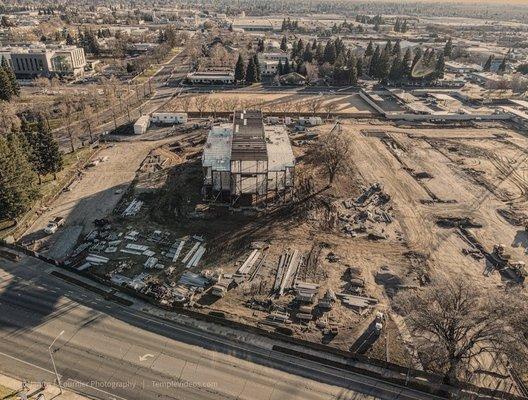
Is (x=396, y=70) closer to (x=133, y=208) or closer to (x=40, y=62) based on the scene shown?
(x=133, y=208)

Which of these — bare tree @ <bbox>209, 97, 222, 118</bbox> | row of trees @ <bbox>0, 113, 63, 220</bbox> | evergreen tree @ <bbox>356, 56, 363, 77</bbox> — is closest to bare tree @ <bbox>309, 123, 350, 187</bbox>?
bare tree @ <bbox>209, 97, 222, 118</bbox>

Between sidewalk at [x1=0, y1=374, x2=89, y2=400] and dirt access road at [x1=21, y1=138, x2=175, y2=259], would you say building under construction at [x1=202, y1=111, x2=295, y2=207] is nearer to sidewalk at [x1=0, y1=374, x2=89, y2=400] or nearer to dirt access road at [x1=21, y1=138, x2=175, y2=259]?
dirt access road at [x1=21, y1=138, x2=175, y2=259]

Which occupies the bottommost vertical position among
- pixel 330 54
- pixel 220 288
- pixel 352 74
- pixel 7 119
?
pixel 220 288

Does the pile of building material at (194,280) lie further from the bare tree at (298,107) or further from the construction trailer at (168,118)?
the bare tree at (298,107)

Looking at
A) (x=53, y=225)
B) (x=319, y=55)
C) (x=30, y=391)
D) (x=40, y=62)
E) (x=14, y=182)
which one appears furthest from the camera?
(x=319, y=55)

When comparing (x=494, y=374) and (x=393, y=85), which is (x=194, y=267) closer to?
(x=494, y=374)

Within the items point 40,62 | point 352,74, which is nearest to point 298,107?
point 352,74
